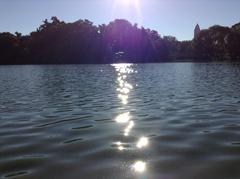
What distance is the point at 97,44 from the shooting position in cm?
13550

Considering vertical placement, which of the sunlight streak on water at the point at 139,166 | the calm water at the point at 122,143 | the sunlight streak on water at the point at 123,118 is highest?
the sunlight streak on water at the point at 139,166

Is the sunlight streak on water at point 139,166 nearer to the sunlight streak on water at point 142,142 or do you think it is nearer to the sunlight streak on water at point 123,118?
the sunlight streak on water at point 142,142

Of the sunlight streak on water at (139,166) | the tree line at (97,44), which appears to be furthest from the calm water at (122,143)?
the tree line at (97,44)

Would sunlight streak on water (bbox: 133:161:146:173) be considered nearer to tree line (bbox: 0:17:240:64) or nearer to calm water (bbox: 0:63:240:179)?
calm water (bbox: 0:63:240:179)

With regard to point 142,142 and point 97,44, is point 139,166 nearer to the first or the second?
point 142,142

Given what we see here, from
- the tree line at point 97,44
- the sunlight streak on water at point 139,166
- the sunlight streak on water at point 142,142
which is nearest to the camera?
the sunlight streak on water at point 139,166

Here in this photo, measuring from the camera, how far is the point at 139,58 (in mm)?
145750

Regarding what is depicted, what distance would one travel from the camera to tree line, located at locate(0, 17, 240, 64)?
5320 inches

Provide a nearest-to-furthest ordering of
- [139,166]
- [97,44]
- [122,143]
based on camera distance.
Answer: [139,166] → [122,143] → [97,44]

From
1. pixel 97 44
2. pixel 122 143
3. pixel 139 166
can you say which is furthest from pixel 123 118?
pixel 97 44

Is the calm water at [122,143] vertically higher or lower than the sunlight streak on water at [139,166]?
lower

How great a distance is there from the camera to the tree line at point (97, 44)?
135125 millimetres

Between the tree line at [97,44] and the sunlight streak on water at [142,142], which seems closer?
the sunlight streak on water at [142,142]

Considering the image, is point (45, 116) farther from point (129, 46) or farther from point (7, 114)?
point (129, 46)
